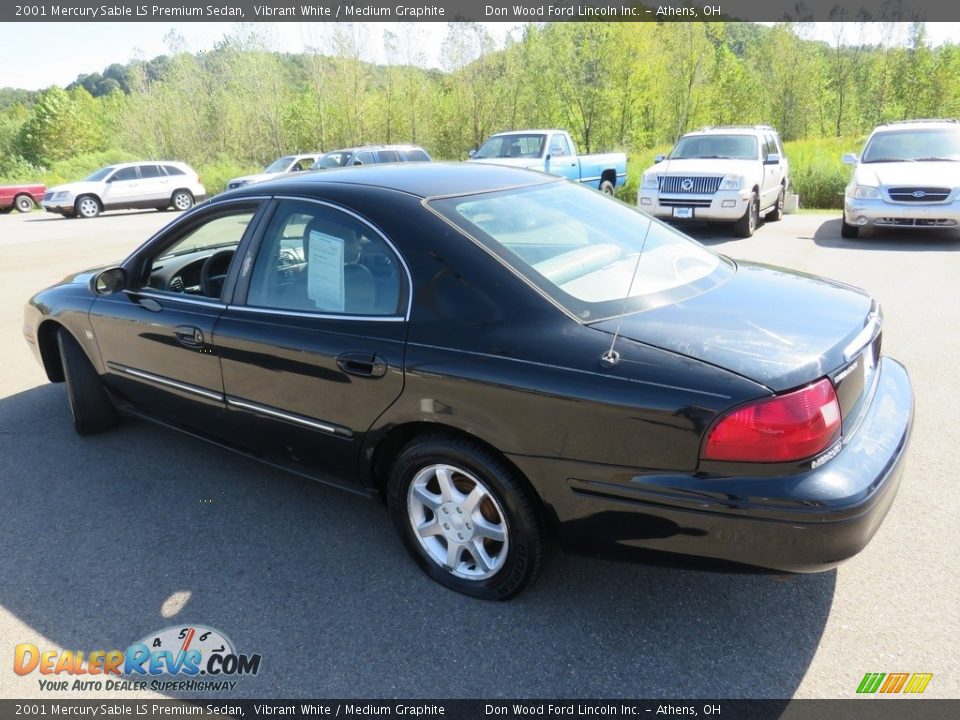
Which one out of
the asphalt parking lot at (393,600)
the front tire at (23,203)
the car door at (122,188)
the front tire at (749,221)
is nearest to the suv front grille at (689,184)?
the front tire at (749,221)

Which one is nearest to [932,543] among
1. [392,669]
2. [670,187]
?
[392,669]

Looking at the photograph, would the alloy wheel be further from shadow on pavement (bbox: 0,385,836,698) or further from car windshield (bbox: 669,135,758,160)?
car windshield (bbox: 669,135,758,160)

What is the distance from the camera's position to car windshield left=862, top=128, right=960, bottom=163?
11164 mm

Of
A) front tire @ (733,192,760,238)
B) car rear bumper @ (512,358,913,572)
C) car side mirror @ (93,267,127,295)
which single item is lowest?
front tire @ (733,192,760,238)

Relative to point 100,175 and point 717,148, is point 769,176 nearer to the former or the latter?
point 717,148

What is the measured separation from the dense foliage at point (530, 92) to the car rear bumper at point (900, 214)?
775 inches

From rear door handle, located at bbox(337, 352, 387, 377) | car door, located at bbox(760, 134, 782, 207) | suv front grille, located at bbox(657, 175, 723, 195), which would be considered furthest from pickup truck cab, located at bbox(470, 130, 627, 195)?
rear door handle, located at bbox(337, 352, 387, 377)

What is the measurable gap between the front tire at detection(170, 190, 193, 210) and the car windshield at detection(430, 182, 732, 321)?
23.8 metres

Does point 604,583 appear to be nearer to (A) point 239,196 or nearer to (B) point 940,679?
(B) point 940,679

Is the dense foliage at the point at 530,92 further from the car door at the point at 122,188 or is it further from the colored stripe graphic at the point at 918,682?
the colored stripe graphic at the point at 918,682

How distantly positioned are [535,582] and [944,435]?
2.82 metres

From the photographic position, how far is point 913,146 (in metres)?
11.4

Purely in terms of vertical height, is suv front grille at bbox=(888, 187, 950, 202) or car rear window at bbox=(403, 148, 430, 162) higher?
car rear window at bbox=(403, 148, 430, 162)

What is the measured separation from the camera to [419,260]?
2725 mm
